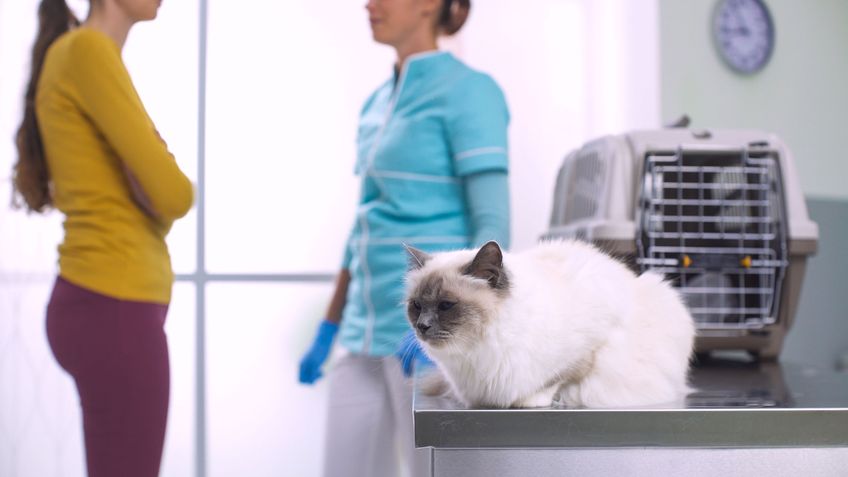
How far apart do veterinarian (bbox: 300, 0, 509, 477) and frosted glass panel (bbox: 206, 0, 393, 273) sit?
0.19ft

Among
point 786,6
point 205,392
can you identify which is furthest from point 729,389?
point 786,6

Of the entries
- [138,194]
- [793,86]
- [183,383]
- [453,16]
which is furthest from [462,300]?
[793,86]

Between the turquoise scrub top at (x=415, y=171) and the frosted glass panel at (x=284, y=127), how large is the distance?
8 centimetres

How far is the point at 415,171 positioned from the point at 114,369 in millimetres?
677

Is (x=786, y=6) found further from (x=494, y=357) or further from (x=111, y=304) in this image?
Answer: (x=111, y=304)

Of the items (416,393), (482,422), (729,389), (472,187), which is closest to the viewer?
(482,422)

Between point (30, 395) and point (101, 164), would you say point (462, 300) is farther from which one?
point (30, 395)

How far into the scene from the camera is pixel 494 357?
2.92ft

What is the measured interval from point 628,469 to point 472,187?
2.12 ft

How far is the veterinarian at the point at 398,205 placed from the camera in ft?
4.52

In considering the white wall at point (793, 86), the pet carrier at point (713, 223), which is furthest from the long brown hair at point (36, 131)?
the white wall at point (793, 86)

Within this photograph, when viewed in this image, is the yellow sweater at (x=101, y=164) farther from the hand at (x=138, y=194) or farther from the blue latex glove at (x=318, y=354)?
the blue latex glove at (x=318, y=354)

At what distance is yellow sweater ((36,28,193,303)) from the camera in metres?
0.88

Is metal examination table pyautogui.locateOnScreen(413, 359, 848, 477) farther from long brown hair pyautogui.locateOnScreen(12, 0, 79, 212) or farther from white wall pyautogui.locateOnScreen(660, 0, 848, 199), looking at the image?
white wall pyautogui.locateOnScreen(660, 0, 848, 199)
